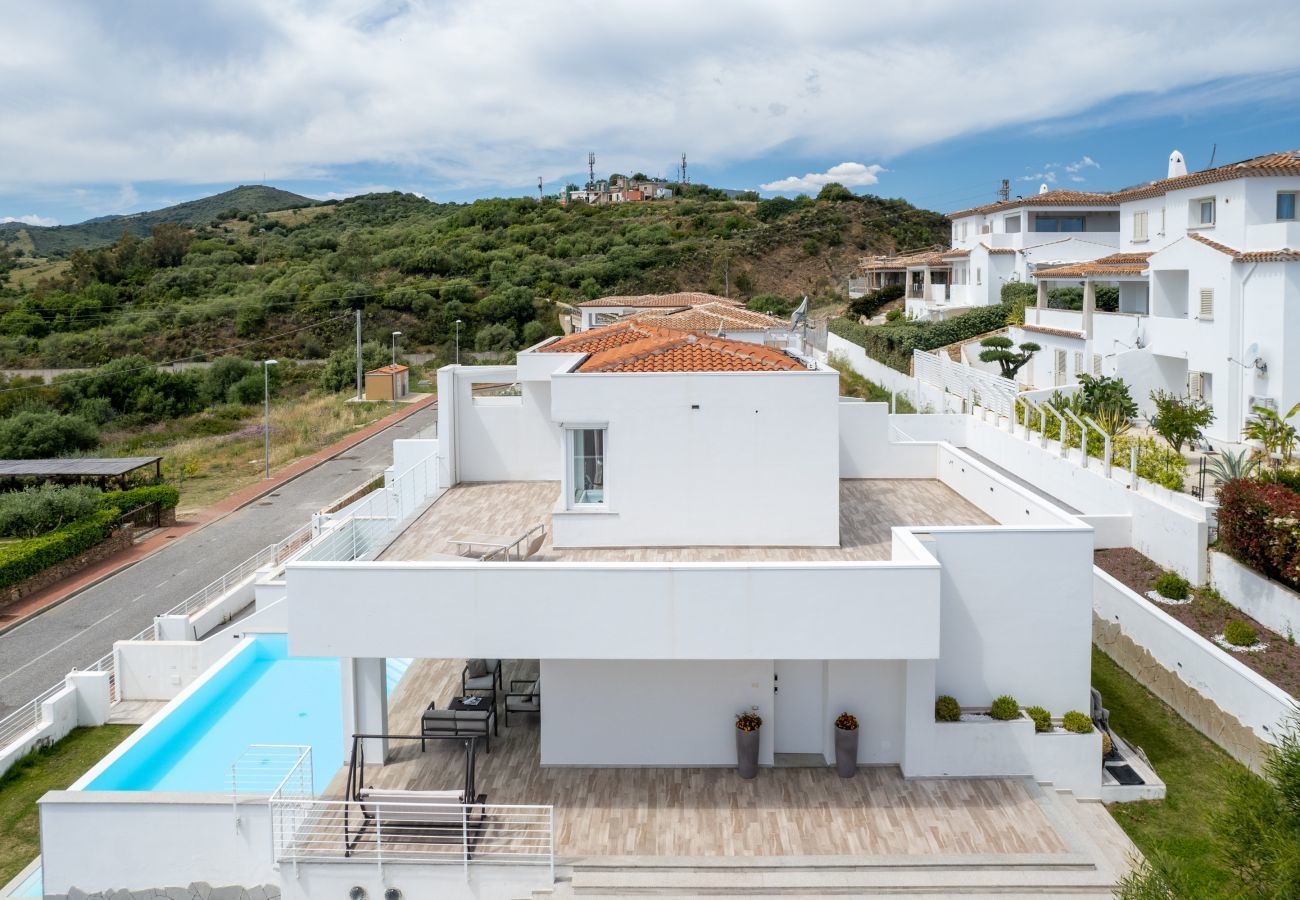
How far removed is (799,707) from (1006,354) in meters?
24.1

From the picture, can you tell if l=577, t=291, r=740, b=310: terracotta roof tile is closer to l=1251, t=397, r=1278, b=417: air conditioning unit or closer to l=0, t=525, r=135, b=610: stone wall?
l=1251, t=397, r=1278, b=417: air conditioning unit

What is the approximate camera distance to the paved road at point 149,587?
81.0 ft

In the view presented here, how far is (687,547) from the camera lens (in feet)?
48.7

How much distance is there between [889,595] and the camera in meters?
12.6

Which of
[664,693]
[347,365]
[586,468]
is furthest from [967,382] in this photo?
[347,365]

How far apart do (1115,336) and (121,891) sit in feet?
103

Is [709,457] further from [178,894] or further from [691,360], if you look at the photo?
[178,894]

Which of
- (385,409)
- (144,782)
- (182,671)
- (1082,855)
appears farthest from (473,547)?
(385,409)

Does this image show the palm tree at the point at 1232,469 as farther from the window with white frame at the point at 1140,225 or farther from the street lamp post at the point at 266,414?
the street lamp post at the point at 266,414

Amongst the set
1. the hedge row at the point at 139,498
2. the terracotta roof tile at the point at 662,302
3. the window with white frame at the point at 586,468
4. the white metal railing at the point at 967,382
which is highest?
the terracotta roof tile at the point at 662,302

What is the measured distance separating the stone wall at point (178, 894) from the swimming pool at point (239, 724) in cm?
152

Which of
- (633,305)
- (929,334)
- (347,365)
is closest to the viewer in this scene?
(929,334)

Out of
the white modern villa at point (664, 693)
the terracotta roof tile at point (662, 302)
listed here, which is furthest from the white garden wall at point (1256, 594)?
the terracotta roof tile at point (662, 302)

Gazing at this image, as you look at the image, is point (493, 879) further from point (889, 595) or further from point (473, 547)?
point (889, 595)
